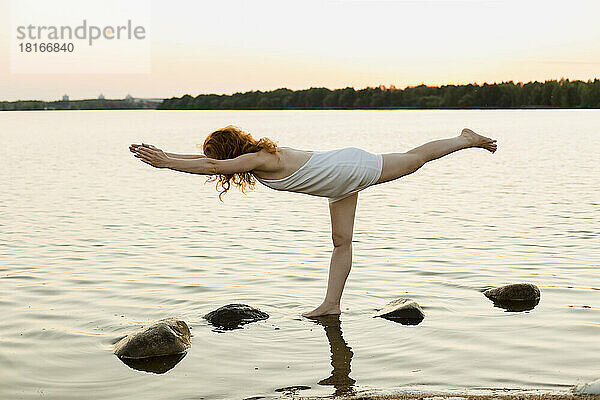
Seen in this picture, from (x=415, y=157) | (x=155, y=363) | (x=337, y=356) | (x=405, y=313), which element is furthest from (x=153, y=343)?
(x=415, y=157)

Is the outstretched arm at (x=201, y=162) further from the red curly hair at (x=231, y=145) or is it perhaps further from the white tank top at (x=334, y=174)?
the white tank top at (x=334, y=174)

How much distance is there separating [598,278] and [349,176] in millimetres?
4164

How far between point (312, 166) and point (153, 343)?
2251 millimetres

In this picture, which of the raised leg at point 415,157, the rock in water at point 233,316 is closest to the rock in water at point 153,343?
the rock in water at point 233,316

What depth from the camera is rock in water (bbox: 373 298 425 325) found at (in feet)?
28.4

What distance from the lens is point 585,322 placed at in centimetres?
847

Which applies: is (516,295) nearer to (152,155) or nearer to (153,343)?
(153,343)

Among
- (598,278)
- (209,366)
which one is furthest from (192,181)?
(209,366)

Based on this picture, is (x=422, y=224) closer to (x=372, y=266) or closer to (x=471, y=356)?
(x=372, y=266)

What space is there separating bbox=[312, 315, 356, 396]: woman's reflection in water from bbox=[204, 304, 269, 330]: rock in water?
0.63 metres

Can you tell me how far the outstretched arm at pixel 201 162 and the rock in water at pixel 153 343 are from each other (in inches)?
59.2

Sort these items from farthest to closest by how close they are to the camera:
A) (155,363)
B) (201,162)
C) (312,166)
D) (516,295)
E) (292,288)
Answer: (292,288), (516,295), (312,166), (201,162), (155,363)

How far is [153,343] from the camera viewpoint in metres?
7.55

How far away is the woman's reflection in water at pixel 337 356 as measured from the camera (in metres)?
6.74
